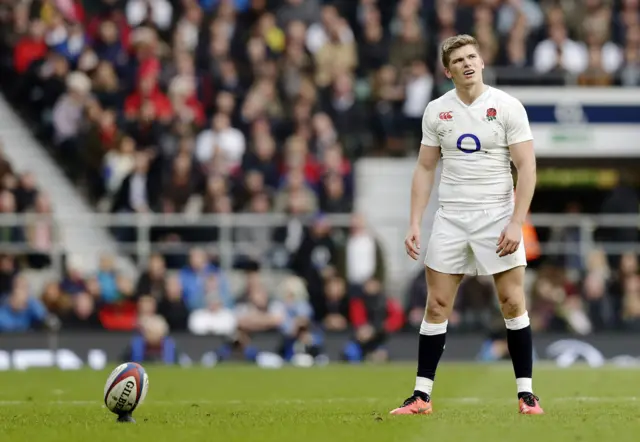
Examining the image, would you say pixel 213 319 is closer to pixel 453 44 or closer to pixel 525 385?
pixel 525 385

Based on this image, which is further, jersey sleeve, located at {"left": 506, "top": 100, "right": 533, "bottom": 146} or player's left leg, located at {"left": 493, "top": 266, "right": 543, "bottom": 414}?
player's left leg, located at {"left": 493, "top": 266, "right": 543, "bottom": 414}

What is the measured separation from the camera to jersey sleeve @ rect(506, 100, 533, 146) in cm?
938

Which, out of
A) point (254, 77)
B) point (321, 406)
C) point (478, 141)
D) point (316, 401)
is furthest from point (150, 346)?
point (478, 141)

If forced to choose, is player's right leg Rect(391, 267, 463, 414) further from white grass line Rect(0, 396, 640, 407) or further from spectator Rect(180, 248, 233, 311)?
spectator Rect(180, 248, 233, 311)

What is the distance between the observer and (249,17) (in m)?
23.5

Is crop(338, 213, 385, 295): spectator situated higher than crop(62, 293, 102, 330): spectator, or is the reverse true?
crop(338, 213, 385, 295): spectator

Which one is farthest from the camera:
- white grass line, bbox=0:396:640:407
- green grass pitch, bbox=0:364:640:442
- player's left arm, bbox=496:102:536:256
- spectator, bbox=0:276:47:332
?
spectator, bbox=0:276:47:332

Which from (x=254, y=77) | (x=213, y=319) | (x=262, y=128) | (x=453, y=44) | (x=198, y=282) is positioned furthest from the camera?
(x=254, y=77)

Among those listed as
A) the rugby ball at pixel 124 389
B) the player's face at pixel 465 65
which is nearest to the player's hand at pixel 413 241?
the player's face at pixel 465 65

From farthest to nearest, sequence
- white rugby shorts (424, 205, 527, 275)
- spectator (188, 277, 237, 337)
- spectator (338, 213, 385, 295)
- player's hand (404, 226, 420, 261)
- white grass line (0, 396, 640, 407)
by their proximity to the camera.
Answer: spectator (338, 213, 385, 295)
spectator (188, 277, 237, 337)
white grass line (0, 396, 640, 407)
player's hand (404, 226, 420, 261)
white rugby shorts (424, 205, 527, 275)

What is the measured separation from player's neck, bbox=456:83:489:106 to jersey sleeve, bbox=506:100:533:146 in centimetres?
24

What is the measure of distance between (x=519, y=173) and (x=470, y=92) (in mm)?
606

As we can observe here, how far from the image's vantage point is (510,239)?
362 inches

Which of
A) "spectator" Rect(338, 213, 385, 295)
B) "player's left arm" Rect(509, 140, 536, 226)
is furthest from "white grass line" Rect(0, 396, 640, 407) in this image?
"spectator" Rect(338, 213, 385, 295)
